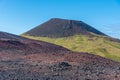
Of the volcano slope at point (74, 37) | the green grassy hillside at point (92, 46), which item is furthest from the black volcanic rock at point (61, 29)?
the green grassy hillside at point (92, 46)

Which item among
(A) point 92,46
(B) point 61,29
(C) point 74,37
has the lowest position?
(A) point 92,46

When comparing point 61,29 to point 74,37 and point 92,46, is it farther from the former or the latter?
point 92,46

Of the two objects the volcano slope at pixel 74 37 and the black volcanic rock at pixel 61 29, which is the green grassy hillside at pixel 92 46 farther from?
the black volcanic rock at pixel 61 29

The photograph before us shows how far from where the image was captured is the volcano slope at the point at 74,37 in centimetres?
6609

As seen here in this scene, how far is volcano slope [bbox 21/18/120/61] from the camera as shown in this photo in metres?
66.1

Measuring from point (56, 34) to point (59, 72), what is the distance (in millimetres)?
62653

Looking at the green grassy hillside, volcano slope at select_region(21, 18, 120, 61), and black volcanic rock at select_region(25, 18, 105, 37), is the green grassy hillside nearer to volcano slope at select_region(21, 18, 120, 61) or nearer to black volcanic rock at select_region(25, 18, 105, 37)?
volcano slope at select_region(21, 18, 120, 61)

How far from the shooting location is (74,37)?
8281 centimetres

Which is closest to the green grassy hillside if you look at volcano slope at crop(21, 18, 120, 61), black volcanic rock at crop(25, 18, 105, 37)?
volcano slope at crop(21, 18, 120, 61)

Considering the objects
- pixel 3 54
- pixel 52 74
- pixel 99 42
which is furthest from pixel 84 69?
pixel 99 42

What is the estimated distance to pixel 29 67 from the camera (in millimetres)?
26516

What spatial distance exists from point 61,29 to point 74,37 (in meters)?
9.96

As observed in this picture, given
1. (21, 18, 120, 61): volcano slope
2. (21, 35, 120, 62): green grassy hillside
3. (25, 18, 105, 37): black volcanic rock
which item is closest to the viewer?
(21, 35, 120, 62): green grassy hillside

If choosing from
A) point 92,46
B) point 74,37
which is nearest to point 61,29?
point 74,37
